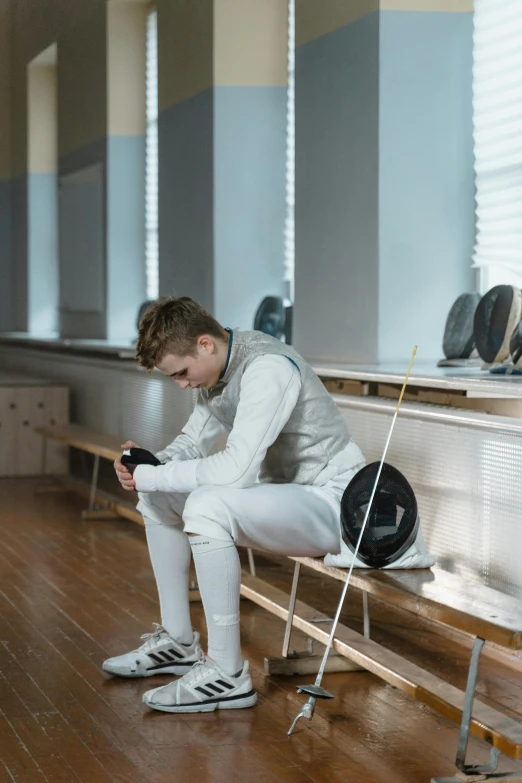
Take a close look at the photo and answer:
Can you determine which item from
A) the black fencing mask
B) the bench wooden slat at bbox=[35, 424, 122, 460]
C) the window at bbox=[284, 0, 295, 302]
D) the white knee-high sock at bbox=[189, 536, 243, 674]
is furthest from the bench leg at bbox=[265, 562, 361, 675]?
the window at bbox=[284, 0, 295, 302]

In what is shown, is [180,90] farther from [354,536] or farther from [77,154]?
[354,536]

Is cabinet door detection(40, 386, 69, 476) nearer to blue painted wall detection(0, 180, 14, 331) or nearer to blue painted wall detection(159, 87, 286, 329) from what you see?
blue painted wall detection(159, 87, 286, 329)

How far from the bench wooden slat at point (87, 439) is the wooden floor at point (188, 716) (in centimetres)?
141

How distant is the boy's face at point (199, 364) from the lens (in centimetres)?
281

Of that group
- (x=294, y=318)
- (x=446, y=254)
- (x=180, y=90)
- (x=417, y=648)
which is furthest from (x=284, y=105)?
(x=417, y=648)

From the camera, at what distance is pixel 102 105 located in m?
7.95

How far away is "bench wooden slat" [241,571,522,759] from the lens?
2285 mm

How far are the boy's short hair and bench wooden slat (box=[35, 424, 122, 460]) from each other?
2691 mm

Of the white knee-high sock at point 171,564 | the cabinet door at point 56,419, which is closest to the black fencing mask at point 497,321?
the white knee-high sock at point 171,564

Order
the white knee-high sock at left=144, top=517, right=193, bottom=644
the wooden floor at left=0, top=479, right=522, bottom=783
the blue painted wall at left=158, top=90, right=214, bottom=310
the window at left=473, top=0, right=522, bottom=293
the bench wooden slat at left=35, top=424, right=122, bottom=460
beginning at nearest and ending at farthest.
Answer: the wooden floor at left=0, top=479, right=522, bottom=783 → the white knee-high sock at left=144, top=517, right=193, bottom=644 → the window at left=473, top=0, right=522, bottom=293 → the bench wooden slat at left=35, top=424, right=122, bottom=460 → the blue painted wall at left=158, top=90, right=214, bottom=310

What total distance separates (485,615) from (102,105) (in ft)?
20.9

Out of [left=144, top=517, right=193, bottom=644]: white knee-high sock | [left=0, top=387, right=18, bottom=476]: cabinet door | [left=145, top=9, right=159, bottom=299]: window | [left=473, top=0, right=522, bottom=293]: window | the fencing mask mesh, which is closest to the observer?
the fencing mask mesh

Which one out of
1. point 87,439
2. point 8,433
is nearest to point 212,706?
point 87,439

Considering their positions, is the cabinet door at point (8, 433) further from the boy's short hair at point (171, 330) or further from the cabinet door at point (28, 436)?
the boy's short hair at point (171, 330)
